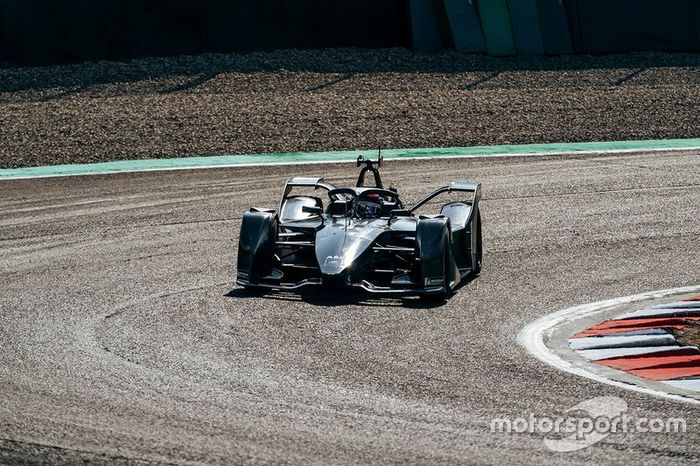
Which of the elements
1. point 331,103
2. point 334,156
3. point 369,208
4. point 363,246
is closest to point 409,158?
point 334,156

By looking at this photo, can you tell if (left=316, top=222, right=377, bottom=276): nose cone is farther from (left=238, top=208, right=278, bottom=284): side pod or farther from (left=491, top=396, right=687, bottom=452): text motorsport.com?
(left=491, top=396, right=687, bottom=452): text motorsport.com

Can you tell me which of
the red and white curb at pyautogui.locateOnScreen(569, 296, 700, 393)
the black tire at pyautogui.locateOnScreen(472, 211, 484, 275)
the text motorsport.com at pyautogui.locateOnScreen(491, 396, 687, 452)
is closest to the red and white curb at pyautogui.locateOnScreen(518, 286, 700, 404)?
the red and white curb at pyautogui.locateOnScreen(569, 296, 700, 393)

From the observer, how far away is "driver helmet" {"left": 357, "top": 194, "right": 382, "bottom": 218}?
13.5 meters

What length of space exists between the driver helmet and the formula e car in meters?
0.01

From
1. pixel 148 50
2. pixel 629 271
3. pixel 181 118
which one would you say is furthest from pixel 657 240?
pixel 148 50

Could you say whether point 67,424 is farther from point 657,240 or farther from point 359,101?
point 359,101

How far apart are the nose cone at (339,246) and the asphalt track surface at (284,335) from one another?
1.16 feet

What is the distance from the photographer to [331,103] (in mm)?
24750

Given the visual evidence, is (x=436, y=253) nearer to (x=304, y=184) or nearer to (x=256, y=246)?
(x=256, y=246)

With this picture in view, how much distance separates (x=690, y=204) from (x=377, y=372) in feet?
30.9

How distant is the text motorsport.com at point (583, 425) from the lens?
26.6ft

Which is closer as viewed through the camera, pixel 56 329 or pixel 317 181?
pixel 56 329

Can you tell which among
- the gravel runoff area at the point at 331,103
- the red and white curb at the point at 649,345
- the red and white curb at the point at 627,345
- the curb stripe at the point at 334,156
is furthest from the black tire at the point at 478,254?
the gravel runoff area at the point at 331,103

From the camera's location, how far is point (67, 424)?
8.54 metres
